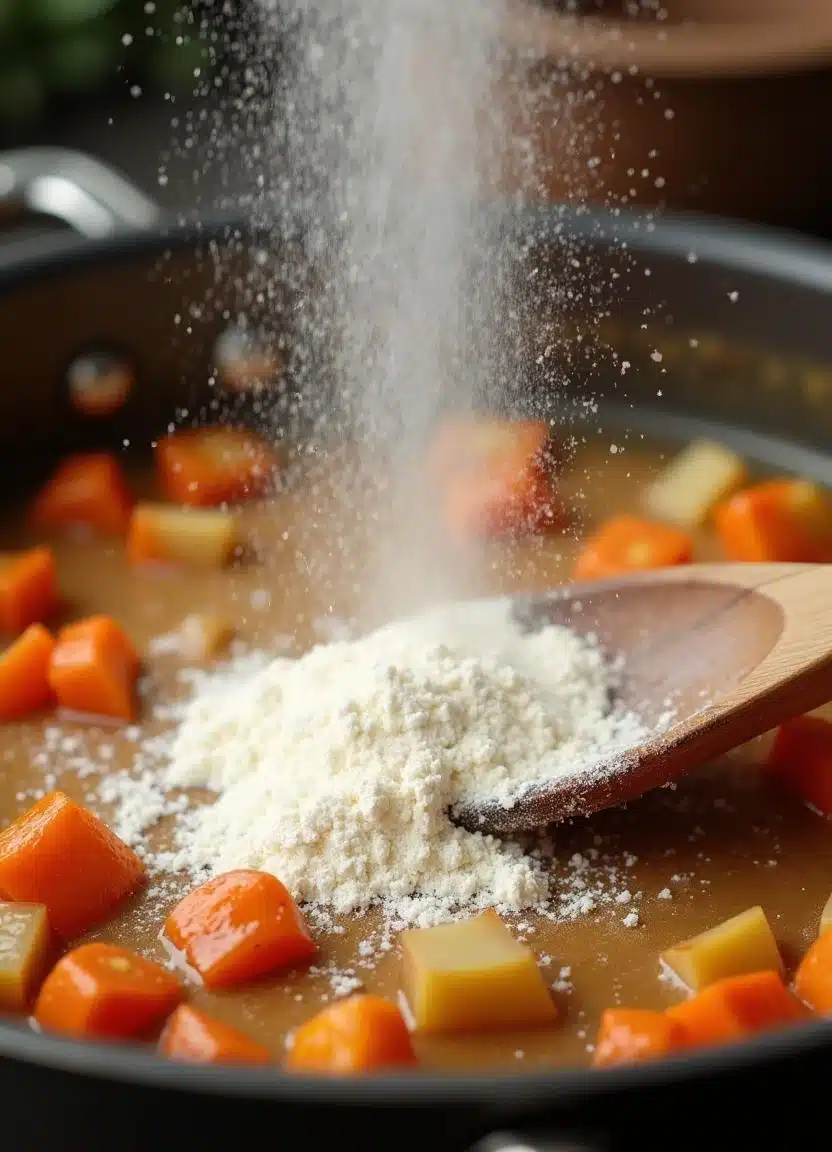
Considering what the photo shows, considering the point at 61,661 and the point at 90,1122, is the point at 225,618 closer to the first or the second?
the point at 61,661

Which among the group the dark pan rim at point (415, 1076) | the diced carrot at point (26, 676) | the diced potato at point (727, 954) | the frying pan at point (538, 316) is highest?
the frying pan at point (538, 316)

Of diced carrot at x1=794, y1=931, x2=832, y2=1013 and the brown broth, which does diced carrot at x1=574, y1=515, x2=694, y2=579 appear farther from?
diced carrot at x1=794, y1=931, x2=832, y2=1013

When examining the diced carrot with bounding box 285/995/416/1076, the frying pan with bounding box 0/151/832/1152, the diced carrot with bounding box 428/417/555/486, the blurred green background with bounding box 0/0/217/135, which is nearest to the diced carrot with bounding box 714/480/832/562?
the frying pan with bounding box 0/151/832/1152

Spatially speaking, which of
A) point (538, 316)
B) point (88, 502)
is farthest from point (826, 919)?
point (88, 502)

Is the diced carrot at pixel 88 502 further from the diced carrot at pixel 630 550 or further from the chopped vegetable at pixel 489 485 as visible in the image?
the diced carrot at pixel 630 550

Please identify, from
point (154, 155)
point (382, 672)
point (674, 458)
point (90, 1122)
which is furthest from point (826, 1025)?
point (154, 155)

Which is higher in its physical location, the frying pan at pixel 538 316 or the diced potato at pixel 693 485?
the frying pan at pixel 538 316

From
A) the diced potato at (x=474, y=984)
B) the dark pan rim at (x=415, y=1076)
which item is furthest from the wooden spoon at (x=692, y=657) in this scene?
the dark pan rim at (x=415, y=1076)

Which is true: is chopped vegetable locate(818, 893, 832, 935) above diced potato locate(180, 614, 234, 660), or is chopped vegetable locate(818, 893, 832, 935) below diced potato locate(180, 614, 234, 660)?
below
